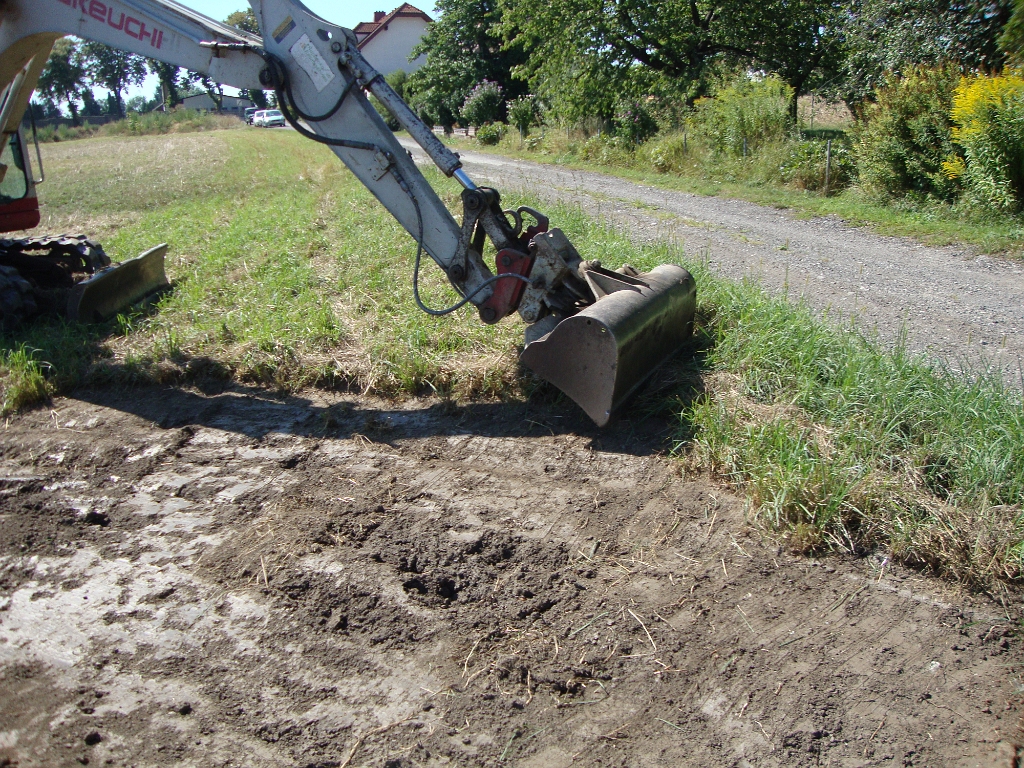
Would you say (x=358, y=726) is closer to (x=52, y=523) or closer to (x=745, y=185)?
(x=52, y=523)

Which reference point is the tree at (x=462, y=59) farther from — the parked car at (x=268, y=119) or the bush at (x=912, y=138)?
the bush at (x=912, y=138)

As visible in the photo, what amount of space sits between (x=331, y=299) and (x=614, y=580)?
4.36m

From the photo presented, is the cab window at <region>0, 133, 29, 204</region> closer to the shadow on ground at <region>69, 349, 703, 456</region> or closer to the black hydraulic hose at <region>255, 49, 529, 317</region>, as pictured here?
the shadow on ground at <region>69, 349, 703, 456</region>

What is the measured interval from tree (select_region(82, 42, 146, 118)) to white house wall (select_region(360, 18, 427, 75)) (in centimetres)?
2948

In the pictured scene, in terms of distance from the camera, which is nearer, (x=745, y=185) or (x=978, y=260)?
(x=978, y=260)

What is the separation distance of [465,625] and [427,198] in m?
2.77

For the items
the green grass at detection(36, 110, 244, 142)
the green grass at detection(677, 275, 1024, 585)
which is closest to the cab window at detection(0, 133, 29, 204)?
the green grass at detection(677, 275, 1024, 585)

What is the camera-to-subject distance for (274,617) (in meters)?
3.15

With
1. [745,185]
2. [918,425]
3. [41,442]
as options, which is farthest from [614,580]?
[745,185]

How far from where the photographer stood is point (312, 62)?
4906 mm

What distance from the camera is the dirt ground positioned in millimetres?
2561

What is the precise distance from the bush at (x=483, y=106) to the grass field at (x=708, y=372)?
75.0 ft

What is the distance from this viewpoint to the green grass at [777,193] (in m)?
9.05

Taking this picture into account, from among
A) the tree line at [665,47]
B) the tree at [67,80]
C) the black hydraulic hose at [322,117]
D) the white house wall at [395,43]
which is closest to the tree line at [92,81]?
the tree at [67,80]
